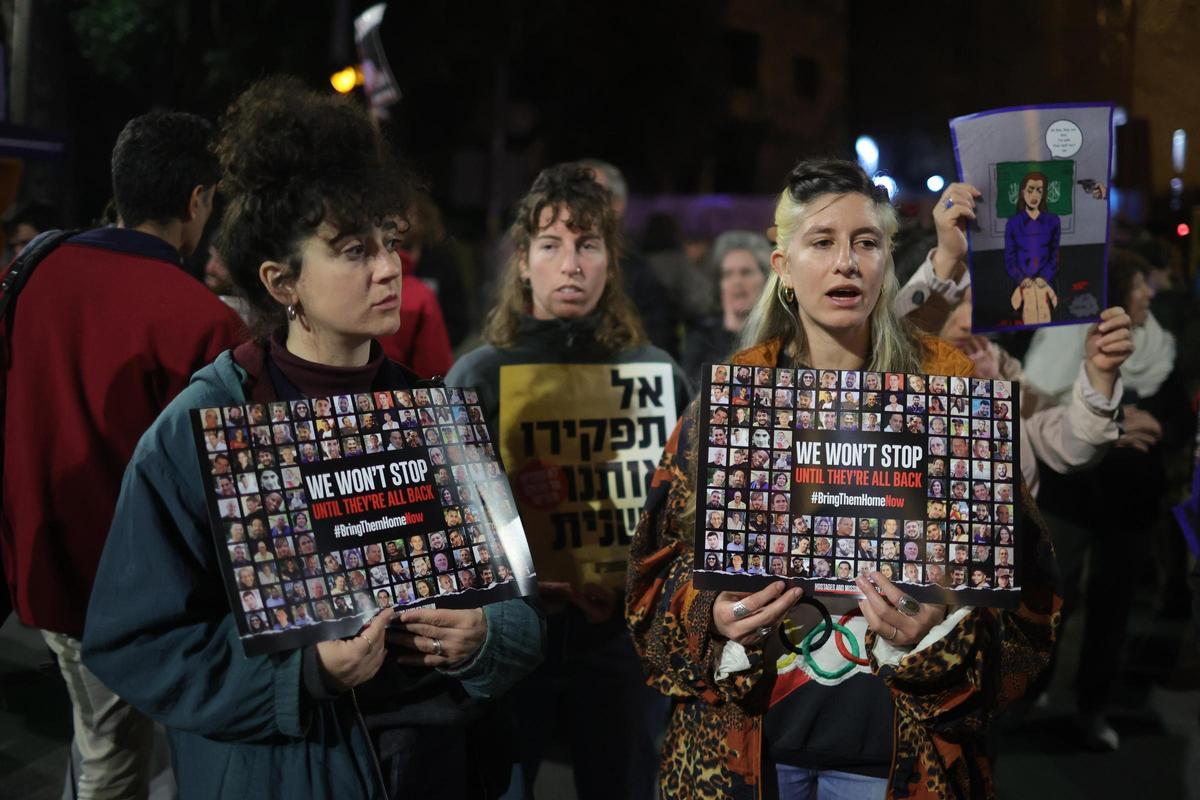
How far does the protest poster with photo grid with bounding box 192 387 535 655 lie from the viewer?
198 centimetres

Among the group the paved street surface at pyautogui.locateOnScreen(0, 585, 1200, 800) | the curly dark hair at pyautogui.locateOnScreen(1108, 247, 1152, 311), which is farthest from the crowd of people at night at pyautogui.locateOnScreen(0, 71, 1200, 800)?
the curly dark hair at pyautogui.locateOnScreen(1108, 247, 1152, 311)

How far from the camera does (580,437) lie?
3.67m

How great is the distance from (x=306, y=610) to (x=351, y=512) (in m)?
0.19

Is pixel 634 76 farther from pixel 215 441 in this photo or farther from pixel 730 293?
pixel 215 441

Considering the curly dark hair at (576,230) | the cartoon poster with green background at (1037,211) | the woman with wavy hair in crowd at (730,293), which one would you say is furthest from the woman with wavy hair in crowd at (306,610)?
the woman with wavy hair in crowd at (730,293)

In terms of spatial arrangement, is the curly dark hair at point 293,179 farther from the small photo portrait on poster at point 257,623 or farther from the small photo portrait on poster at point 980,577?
the small photo portrait on poster at point 980,577

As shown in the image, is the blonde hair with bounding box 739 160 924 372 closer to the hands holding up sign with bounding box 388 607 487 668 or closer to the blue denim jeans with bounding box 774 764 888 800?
the blue denim jeans with bounding box 774 764 888 800

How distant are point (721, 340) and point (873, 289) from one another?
11.3 ft

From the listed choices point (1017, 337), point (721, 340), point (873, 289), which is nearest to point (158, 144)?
point (873, 289)

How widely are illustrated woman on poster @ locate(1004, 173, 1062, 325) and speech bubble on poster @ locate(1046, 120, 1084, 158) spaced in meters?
0.08

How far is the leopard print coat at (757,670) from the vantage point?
92.7 inches

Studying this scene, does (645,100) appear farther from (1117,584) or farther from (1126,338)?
(1126,338)

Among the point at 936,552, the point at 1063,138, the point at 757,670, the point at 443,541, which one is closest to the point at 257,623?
the point at 443,541

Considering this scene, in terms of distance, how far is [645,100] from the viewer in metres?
28.9
